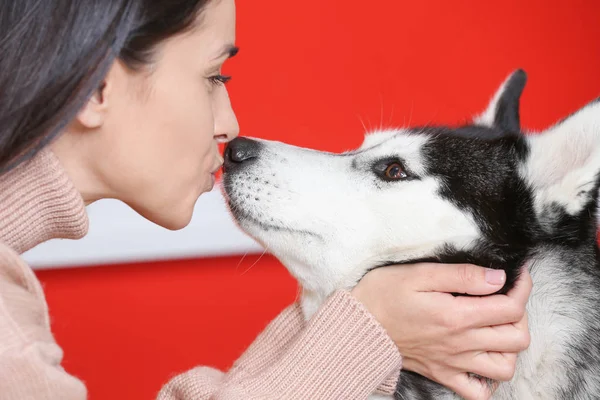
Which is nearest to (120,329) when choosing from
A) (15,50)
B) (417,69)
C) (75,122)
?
(417,69)

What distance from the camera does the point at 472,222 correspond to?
1.16m

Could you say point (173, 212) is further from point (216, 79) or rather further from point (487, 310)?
point (487, 310)

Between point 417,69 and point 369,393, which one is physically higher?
point 417,69

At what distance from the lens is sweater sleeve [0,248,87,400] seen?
82 cm

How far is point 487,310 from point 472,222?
137 mm

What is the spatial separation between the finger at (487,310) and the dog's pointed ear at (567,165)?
154mm

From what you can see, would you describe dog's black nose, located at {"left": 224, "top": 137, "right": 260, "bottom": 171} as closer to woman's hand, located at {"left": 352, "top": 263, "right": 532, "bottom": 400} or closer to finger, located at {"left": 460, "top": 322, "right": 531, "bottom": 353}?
woman's hand, located at {"left": 352, "top": 263, "right": 532, "bottom": 400}

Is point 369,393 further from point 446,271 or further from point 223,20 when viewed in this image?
point 223,20

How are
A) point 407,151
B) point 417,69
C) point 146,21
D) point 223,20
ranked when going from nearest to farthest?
point 146,21
point 223,20
point 407,151
point 417,69

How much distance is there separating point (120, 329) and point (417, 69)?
110 centimetres

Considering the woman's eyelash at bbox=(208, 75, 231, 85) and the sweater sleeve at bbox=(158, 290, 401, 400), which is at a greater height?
the woman's eyelash at bbox=(208, 75, 231, 85)

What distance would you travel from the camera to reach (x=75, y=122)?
1025 millimetres

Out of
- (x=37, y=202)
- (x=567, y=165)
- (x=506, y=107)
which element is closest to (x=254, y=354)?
(x=37, y=202)

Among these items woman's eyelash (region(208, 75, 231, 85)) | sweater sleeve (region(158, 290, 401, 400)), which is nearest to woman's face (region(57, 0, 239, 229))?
woman's eyelash (region(208, 75, 231, 85))
